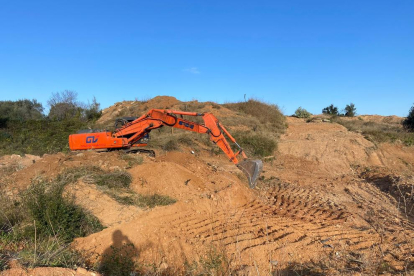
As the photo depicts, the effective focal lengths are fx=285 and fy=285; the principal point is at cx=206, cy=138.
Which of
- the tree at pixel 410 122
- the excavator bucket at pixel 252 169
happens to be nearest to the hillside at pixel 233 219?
the excavator bucket at pixel 252 169

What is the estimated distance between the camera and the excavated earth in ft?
15.0

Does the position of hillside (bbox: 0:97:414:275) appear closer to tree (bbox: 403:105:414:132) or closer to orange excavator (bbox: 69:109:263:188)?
orange excavator (bbox: 69:109:263:188)

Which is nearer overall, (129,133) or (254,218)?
(254,218)

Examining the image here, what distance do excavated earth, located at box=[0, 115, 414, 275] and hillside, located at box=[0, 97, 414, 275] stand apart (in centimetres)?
2

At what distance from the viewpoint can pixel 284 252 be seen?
4.63 m

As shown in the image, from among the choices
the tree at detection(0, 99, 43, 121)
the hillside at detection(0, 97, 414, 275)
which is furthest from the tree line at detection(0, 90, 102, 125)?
the hillside at detection(0, 97, 414, 275)

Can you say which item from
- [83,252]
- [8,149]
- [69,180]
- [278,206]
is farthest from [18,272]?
[8,149]

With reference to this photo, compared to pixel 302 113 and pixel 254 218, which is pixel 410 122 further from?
pixel 254 218

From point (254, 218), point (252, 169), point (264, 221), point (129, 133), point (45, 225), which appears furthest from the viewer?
point (129, 133)

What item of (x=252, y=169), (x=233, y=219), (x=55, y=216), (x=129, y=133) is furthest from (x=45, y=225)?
(x=129, y=133)

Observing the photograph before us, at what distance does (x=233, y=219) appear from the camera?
6.35 meters

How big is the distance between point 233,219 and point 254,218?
510 mm

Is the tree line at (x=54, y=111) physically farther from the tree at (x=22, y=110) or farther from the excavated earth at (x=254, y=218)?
the excavated earth at (x=254, y=218)

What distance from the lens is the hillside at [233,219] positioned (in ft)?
14.0
